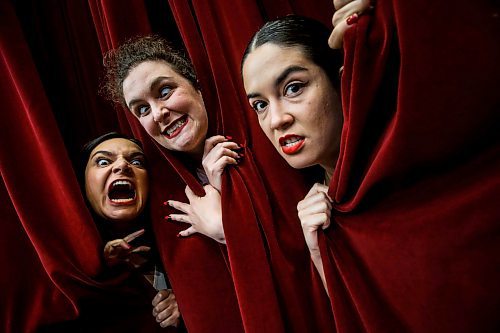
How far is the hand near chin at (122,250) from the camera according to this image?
1195mm

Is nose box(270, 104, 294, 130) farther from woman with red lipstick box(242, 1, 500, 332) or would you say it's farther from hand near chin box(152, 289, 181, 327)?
hand near chin box(152, 289, 181, 327)

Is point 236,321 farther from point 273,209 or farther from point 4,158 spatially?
point 4,158

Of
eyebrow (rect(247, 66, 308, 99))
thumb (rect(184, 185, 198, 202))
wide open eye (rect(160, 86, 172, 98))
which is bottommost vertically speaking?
thumb (rect(184, 185, 198, 202))

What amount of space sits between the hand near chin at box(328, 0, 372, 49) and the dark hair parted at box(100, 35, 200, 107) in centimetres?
61

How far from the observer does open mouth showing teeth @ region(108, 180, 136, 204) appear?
4.09ft

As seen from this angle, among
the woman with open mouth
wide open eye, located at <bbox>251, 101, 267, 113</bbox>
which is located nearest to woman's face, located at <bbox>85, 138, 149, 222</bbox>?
the woman with open mouth

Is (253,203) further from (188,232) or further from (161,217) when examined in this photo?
(161,217)

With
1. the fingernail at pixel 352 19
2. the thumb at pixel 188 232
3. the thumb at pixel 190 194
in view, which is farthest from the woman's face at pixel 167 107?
the fingernail at pixel 352 19

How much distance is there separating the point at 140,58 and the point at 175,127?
26cm

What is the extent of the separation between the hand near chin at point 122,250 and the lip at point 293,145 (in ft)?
2.01

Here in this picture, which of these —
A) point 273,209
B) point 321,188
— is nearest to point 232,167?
point 273,209

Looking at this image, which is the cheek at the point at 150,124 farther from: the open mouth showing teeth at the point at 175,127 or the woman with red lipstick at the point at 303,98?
the woman with red lipstick at the point at 303,98

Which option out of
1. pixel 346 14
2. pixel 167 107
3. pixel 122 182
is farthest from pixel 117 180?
pixel 346 14

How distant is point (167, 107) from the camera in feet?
3.82
